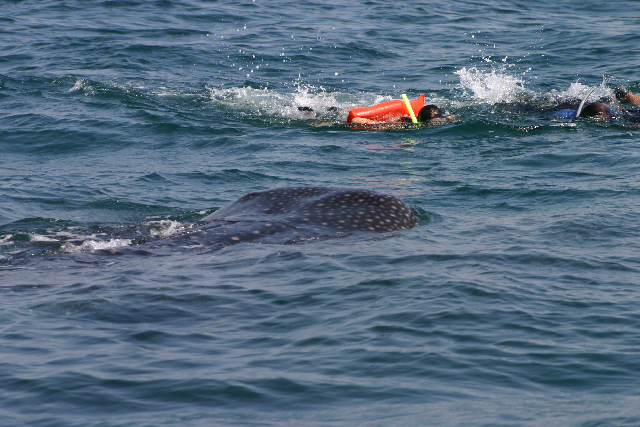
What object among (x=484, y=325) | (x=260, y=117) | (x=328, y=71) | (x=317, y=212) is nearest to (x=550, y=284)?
(x=484, y=325)

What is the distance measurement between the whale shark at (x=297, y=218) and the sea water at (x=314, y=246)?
0.23m

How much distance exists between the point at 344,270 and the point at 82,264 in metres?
2.37

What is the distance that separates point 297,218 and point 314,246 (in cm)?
71

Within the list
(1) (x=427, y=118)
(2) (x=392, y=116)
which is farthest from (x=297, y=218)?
(2) (x=392, y=116)

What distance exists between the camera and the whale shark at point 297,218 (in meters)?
8.01

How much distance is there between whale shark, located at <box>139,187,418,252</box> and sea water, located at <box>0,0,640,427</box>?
0.74ft

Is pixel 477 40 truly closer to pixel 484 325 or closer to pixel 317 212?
pixel 317 212

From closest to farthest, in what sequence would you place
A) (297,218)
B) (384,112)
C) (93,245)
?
(93,245) → (297,218) → (384,112)

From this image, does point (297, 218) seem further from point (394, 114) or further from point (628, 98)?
point (628, 98)

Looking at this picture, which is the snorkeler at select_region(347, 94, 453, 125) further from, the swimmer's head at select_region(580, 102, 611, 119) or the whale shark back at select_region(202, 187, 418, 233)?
the whale shark back at select_region(202, 187, 418, 233)

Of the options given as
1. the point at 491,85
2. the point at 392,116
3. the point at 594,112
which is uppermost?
the point at 491,85

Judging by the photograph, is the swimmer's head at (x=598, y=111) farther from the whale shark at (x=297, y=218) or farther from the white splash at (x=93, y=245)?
the white splash at (x=93, y=245)

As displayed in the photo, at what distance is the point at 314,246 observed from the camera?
779 centimetres

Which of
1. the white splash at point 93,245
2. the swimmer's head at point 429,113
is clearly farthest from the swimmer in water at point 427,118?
the white splash at point 93,245
